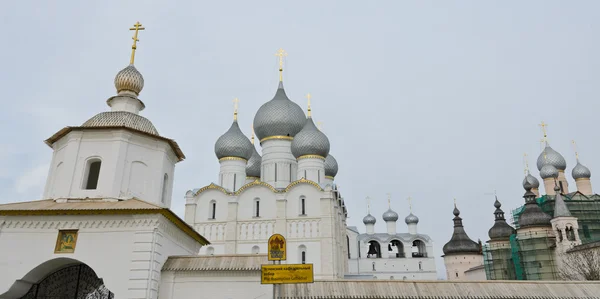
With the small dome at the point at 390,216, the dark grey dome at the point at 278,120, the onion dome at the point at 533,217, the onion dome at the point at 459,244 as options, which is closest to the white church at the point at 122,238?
the dark grey dome at the point at 278,120

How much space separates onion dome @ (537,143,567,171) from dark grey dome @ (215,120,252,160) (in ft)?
94.6

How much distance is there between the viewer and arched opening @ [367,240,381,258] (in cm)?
4967

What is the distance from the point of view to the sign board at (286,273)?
9.66 m

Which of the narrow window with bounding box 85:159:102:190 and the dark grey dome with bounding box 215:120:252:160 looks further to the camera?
the dark grey dome with bounding box 215:120:252:160

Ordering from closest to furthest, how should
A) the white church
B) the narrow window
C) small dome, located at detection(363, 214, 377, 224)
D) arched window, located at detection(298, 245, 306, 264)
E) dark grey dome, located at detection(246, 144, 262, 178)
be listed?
1. the white church
2. the narrow window
3. arched window, located at detection(298, 245, 306, 264)
4. dark grey dome, located at detection(246, 144, 262, 178)
5. small dome, located at detection(363, 214, 377, 224)

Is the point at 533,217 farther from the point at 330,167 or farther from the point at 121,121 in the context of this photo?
the point at 121,121

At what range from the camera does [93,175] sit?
1303 centimetres

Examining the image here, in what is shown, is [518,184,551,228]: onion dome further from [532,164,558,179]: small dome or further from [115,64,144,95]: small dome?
[115,64,144,95]: small dome

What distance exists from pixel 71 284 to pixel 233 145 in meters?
19.7

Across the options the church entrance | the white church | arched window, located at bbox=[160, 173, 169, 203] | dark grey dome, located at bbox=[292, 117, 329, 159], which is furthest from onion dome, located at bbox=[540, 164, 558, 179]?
the church entrance

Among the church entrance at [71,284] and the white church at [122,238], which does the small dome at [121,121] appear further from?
the church entrance at [71,284]

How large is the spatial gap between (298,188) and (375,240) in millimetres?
24862

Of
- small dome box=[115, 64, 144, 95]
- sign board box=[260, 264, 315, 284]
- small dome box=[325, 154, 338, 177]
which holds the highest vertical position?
small dome box=[325, 154, 338, 177]

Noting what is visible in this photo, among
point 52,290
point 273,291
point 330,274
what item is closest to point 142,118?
point 52,290
